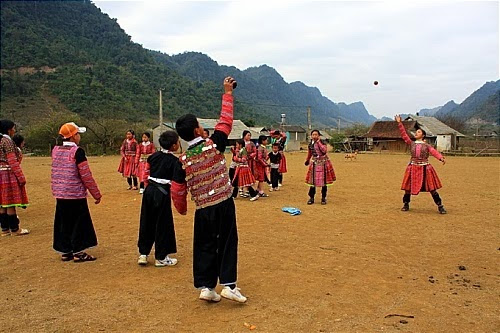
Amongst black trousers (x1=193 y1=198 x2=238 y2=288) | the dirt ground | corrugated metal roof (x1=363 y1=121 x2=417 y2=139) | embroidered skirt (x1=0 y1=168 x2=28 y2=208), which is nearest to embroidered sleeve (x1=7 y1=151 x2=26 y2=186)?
embroidered skirt (x1=0 y1=168 x2=28 y2=208)

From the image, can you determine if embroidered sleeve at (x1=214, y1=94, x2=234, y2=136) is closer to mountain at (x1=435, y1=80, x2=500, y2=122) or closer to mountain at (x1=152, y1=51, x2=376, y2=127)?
mountain at (x1=435, y1=80, x2=500, y2=122)

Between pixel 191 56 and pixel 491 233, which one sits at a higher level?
pixel 191 56

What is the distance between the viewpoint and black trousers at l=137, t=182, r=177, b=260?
5.54m

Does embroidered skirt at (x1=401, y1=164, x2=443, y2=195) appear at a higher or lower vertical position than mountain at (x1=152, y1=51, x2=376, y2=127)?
lower

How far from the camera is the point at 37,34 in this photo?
262 ft

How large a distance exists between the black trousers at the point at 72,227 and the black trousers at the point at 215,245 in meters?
2.31

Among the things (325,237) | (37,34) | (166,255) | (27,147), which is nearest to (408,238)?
(325,237)

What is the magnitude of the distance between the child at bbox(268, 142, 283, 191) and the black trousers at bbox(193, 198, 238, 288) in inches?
329

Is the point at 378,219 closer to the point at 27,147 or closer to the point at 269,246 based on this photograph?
the point at 269,246

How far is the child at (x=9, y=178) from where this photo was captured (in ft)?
23.1

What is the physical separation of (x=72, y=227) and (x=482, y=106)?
110 m

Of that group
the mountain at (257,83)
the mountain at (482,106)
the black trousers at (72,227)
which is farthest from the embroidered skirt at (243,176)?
the mountain at (257,83)

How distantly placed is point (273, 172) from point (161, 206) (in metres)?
7.59

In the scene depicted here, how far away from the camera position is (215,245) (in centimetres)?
430
